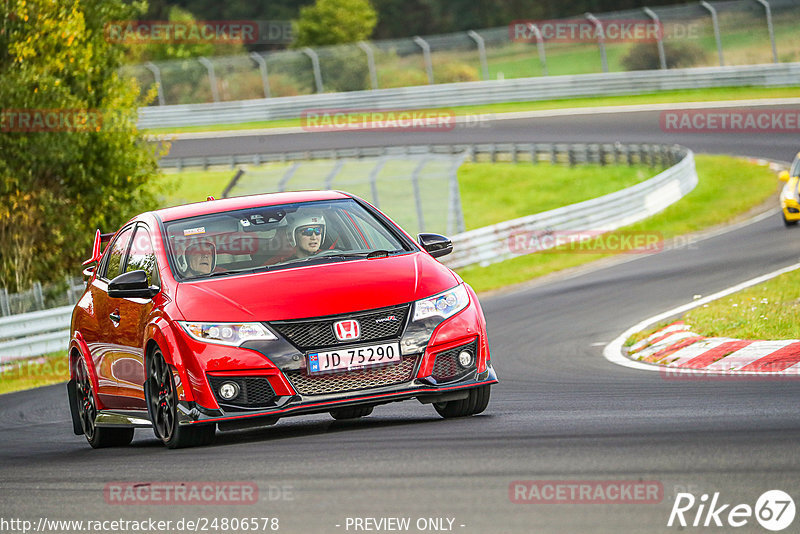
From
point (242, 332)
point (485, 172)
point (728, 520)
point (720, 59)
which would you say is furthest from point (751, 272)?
point (720, 59)

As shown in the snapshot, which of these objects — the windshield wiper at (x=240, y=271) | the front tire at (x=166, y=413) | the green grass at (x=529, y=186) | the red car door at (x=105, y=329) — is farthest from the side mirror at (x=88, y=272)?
the green grass at (x=529, y=186)

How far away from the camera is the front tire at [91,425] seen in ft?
30.6

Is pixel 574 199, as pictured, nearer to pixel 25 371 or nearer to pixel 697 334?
pixel 25 371

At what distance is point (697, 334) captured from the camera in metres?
11.9

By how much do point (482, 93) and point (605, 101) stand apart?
5.30m

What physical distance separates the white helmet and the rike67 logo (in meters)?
3.99

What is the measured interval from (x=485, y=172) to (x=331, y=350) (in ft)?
109

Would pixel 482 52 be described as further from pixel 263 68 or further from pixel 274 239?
pixel 274 239

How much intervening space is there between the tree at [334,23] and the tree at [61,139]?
47018 millimetres

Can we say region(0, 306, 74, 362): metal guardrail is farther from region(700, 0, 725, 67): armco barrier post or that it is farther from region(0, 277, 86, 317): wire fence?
region(700, 0, 725, 67): armco barrier post

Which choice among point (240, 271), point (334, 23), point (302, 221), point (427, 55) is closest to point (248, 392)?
point (240, 271)

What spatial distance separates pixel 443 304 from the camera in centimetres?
772

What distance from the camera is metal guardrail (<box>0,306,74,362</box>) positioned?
1872 cm

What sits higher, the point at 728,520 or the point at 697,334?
the point at 728,520
